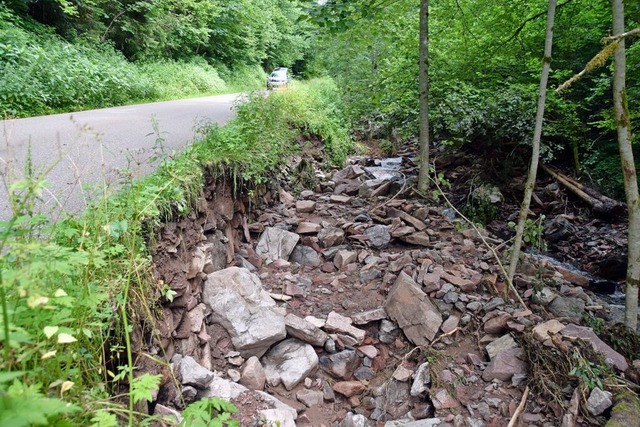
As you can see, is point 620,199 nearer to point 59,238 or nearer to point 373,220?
point 373,220

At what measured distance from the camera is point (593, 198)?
25.8 feet

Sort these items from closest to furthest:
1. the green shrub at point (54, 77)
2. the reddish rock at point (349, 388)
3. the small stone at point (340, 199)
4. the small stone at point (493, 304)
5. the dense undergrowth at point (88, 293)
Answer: the dense undergrowth at point (88, 293) < the reddish rock at point (349, 388) < the small stone at point (493, 304) < the small stone at point (340, 199) < the green shrub at point (54, 77)

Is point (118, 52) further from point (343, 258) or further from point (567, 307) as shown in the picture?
point (567, 307)

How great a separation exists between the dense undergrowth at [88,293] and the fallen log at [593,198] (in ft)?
20.9

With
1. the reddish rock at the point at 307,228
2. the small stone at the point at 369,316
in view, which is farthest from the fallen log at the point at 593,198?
the small stone at the point at 369,316

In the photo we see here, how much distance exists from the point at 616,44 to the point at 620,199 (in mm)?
5847

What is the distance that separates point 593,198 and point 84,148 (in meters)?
8.68

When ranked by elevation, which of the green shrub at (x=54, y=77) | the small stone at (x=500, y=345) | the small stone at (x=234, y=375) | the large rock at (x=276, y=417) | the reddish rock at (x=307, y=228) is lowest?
the small stone at (x=500, y=345)

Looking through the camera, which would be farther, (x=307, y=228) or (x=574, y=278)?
(x=307, y=228)

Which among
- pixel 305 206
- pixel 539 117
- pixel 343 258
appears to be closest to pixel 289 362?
pixel 343 258

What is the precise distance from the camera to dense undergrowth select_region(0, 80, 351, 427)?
1.33 m

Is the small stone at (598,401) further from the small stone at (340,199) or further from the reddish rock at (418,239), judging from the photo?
the small stone at (340,199)

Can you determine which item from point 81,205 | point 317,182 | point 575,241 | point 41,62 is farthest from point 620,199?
point 41,62

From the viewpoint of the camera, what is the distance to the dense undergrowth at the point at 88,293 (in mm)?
1335
